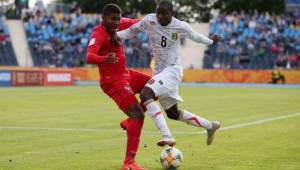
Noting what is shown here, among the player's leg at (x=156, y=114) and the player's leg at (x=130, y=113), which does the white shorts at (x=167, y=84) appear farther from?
the player's leg at (x=130, y=113)

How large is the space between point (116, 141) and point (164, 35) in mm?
2887

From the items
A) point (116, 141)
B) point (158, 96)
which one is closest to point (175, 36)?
point (158, 96)

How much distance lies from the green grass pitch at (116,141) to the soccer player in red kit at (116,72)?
1.57 ft

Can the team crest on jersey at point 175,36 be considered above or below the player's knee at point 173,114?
above

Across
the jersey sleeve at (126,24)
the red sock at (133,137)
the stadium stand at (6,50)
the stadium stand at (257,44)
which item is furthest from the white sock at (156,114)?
the stadium stand at (6,50)

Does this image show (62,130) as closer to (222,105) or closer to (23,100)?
(222,105)

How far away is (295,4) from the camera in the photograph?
175ft

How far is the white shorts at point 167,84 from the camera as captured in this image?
34.8ft

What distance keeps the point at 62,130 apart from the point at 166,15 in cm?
532

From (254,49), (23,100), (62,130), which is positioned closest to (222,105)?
(23,100)

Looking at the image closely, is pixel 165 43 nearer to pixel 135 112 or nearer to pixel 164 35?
pixel 164 35

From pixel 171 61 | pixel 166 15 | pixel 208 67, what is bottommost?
pixel 208 67

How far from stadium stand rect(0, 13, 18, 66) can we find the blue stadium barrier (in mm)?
9927

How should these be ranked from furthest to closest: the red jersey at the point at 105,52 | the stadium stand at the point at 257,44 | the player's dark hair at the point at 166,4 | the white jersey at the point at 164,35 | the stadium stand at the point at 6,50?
1. the stadium stand at the point at 6,50
2. the stadium stand at the point at 257,44
3. the white jersey at the point at 164,35
4. the player's dark hair at the point at 166,4
5. the red jersey at the point at 105,52
